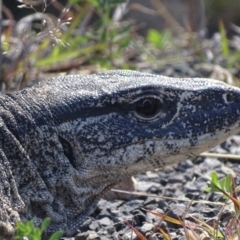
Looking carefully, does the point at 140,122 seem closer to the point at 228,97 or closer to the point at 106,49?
the point at 228,97

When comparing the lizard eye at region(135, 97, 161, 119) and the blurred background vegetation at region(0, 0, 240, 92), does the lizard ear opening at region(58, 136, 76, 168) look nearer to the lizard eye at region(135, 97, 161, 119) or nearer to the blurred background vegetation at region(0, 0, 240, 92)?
the lizard eye at region(135, 97, 161, 119)

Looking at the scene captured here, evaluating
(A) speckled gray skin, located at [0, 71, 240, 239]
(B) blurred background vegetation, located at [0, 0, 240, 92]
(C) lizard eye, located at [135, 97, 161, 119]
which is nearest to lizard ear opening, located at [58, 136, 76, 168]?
(A) speckled gray skin, located at [0, 71, 240, 239]

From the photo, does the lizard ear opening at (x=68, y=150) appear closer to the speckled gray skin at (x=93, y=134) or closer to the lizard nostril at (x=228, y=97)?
the speckled gray skin at (x=93, y=134)

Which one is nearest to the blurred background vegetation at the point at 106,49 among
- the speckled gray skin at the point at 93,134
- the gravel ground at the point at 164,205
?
the gravel ground at the point at 164,205

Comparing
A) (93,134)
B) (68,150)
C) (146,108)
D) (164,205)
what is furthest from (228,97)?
(164,205)

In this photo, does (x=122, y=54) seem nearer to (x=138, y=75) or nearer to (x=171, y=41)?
(x=171, y=41)

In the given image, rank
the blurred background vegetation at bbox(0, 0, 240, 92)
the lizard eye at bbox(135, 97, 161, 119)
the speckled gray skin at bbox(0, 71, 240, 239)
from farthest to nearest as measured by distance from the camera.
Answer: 1. the blurred background vegetation at bbox(0, 0, 240, 92)
2. the lizard eye at bbox(135, 97, 161, 119)
3. the speckled gray skin at bbox(0, 71, 240, 239)

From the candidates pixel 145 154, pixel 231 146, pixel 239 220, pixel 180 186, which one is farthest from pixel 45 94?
pixel 231 146
